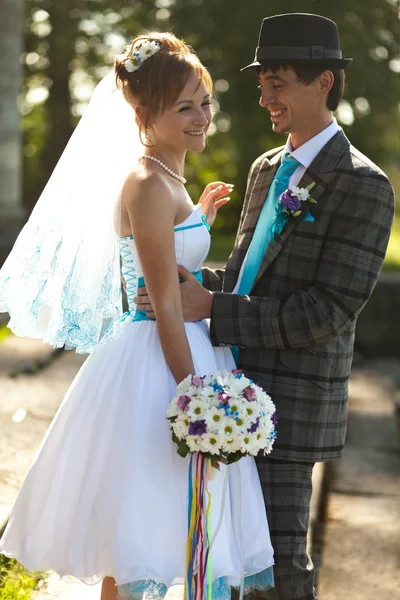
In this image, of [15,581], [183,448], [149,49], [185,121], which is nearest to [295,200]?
[185,121]

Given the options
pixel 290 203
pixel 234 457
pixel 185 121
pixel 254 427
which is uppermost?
pixel 185 121

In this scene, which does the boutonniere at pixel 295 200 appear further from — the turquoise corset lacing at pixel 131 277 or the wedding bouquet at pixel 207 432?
the wedding bouquet at pixel 207 432

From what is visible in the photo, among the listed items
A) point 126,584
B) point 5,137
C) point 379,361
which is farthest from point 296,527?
point 5,137

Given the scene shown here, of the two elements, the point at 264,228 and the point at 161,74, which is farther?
the point at 264,228

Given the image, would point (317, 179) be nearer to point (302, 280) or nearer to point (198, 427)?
point (302, 280)

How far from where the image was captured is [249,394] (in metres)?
2.77

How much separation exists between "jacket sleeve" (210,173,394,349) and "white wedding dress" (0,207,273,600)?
0.16m

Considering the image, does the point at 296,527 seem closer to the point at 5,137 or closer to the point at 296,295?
the point at 296,295

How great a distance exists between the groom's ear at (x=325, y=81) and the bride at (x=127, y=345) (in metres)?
0.41

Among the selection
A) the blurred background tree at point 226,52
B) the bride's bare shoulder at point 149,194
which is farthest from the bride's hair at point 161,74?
the blurred background tree at point 226,52

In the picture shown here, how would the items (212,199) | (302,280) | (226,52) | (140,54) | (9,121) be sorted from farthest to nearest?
(226,52), (9,121), (212,199), (302,280), (140,54)

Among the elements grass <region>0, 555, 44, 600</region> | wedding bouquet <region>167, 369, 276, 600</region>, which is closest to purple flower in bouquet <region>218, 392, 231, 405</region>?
wedding bouquet <region>167, 369, 276, 600</region>

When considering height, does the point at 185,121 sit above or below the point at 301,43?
below

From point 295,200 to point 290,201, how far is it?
19 mm
